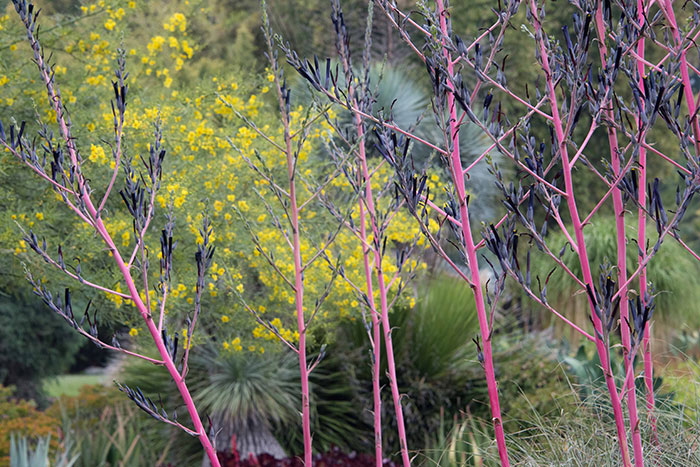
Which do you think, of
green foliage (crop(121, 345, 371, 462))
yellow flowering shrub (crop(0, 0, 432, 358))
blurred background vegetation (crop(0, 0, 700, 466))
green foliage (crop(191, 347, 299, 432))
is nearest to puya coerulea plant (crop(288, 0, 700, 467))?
blurred background vegetation (crop(0, 0, 700, 466))

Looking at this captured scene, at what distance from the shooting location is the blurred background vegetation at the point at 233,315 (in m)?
5.73

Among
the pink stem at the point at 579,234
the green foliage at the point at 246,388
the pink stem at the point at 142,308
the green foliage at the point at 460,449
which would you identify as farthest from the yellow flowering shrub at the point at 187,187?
the pink stem at the point at 579,234

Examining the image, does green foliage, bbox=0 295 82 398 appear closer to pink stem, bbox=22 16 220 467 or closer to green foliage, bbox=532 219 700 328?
green foliage, bbox=532 219 700 328

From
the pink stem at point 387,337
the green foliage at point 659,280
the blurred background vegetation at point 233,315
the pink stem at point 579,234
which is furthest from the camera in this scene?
the green foliage at point 659,280

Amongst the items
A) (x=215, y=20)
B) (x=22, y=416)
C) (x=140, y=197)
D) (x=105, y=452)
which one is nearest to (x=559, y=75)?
(x=140, y=197)

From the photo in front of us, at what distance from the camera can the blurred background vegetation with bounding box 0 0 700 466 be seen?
5.73 meters

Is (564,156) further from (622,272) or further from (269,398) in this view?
(269,398)

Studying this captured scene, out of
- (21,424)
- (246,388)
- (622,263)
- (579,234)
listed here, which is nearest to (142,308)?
(579,234)

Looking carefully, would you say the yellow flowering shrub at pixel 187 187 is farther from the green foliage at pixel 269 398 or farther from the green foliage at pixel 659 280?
the green foliage at pixel 659 280

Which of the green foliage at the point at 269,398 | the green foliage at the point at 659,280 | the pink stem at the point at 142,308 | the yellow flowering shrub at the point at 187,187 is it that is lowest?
the pink stem at the point at 142,308

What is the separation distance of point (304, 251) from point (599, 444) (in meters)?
3.52

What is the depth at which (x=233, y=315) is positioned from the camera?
6609mm

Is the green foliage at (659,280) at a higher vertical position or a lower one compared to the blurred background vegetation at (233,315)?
higher

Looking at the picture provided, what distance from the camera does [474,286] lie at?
2.21 metres
